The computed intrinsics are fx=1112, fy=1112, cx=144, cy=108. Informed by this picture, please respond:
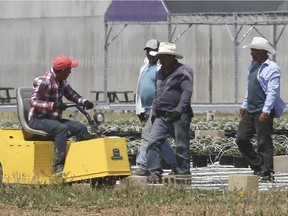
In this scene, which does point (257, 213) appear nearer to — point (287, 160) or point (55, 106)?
point (55, 106)

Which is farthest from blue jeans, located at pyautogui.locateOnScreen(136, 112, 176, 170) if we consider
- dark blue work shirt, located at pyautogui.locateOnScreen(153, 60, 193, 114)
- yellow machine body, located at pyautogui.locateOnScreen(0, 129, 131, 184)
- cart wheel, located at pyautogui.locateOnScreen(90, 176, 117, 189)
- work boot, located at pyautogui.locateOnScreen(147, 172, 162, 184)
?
cart wheel, located at pyautogui.locateOnScreen(90, 176, 117, 189)

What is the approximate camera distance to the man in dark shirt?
1343 cm

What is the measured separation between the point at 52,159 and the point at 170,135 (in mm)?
1651

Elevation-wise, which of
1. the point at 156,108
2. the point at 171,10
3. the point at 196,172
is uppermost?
the point at 171,10

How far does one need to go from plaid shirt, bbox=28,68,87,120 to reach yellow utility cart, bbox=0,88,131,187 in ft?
0.74

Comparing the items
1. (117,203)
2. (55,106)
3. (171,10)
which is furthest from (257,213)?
(171,10)

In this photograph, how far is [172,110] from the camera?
1348 cm

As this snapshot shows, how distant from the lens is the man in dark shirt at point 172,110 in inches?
529

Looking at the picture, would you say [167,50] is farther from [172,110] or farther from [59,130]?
[59,130]

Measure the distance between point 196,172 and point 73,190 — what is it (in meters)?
4.27

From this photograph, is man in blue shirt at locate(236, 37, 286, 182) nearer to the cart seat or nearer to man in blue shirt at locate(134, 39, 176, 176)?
man in blue shirt at locate(134, 39, 176, 176)

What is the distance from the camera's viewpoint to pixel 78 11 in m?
39.8

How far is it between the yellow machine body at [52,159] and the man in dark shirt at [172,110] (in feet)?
3.33

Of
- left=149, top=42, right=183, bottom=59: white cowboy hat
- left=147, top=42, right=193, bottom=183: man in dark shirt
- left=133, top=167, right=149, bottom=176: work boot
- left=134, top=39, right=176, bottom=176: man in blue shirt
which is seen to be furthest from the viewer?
left=134, top=39, right=176, bottom=176: man in blue shirt
